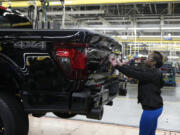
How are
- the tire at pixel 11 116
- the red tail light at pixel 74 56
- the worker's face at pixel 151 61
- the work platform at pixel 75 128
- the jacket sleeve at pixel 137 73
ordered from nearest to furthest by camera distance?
1. the red tail light at pixel 74 56
2. the tire at pixel 11 116
3. the jacket sleeve at pixel 137 73
4. the worker's face at pixel 151 61
5. the work platform at pixel 75 128

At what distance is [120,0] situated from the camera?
876 centimetres

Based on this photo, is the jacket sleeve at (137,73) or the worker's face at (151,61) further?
the worker's face at (151,61)

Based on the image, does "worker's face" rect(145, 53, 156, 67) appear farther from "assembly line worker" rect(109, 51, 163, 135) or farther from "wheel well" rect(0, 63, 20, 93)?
"wheel well" rect(0, 63, 20, 93)

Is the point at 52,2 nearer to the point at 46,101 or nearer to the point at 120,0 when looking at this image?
the point at 120,0

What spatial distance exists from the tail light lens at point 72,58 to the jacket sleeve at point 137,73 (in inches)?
36.8

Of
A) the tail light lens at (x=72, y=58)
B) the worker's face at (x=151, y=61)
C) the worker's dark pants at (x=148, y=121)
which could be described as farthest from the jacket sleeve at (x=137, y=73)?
the tail light lens at (x=72, y=58)

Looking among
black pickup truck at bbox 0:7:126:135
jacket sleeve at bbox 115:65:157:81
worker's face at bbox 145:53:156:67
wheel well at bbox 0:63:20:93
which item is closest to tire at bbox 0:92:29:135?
black pickup truck at bbox 0:7:126:135

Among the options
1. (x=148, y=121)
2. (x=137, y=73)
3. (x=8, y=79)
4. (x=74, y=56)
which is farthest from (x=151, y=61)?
(x=8, y=79)

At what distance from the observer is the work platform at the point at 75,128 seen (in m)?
4.33

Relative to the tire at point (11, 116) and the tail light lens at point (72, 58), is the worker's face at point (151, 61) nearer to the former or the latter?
the tail light lens at point (72, 58)

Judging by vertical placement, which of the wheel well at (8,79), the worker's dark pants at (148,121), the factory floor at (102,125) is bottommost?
the factory floor at (102,125)

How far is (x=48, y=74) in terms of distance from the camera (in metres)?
2.31

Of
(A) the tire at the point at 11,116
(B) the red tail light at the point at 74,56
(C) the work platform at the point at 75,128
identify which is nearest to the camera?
(B) the red tail light at the point at 74,56

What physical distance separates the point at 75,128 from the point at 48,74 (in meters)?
2.54
